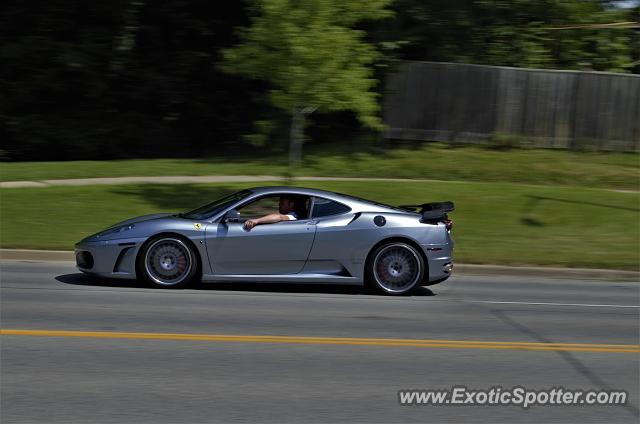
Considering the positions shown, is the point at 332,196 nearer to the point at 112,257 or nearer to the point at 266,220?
the point at 266,220

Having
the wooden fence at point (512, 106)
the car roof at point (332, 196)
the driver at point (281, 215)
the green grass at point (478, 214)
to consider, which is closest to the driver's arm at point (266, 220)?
the driver at point (281, 215)

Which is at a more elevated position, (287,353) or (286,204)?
(286,204)

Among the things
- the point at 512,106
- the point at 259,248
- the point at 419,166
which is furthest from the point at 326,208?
the point at 512,106

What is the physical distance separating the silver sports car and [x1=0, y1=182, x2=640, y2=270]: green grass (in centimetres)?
346

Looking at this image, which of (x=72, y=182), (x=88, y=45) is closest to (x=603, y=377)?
(x=72, y=182)

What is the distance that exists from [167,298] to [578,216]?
10293 mm

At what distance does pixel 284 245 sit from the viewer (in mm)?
10430

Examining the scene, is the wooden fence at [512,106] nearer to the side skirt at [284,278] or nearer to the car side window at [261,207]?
the car side window at [261,207]

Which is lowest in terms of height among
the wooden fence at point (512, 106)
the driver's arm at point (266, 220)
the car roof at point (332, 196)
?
the driver's arm at point (266, 220)

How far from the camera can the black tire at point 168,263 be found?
1020 centimetres

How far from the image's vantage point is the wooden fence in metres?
23.6

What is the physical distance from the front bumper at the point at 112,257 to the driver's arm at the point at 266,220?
49.7 inches

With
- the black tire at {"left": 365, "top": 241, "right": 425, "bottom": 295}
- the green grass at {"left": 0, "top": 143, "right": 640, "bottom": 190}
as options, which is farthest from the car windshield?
the green grass at {"left": 0, "top": 143, "right": 640, "bottom": 190}

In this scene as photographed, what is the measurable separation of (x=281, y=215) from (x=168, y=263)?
1.46 metres
